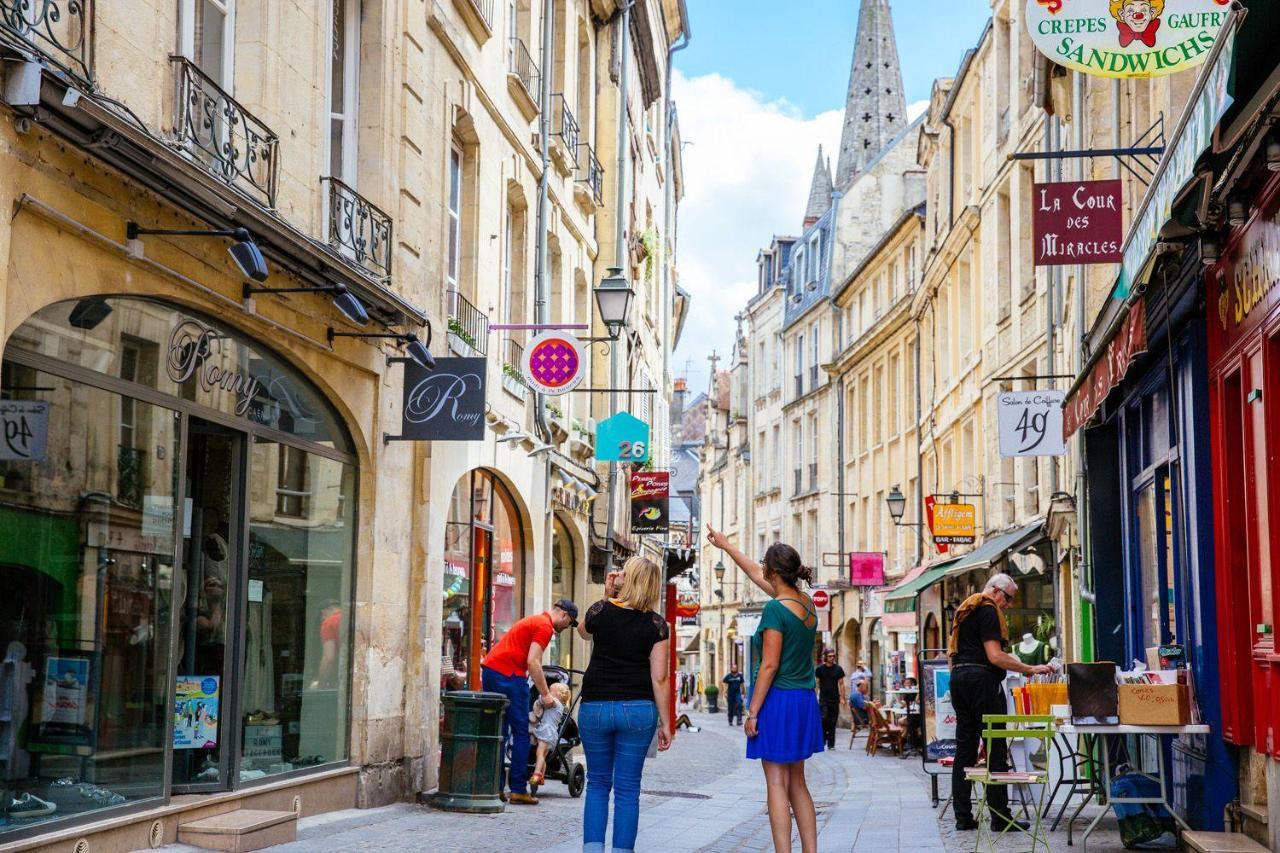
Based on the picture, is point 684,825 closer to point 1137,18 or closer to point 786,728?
point 786,728

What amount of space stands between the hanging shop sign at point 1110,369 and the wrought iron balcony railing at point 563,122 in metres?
9.77

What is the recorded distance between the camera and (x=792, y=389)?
52562 mm

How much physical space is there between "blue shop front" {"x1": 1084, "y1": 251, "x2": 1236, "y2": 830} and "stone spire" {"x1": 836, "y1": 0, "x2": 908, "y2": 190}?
42.9m

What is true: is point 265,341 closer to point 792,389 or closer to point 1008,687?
point 1008,687

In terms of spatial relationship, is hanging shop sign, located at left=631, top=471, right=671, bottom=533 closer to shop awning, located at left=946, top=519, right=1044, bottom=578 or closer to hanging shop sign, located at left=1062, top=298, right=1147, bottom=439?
shop awning, located at left=946, top=519, right=1044, bottom=578

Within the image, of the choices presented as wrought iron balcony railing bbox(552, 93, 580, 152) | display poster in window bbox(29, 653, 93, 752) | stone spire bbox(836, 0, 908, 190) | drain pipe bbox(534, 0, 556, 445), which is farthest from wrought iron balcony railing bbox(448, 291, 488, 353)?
stone spire bbox(836, 0, 908, 190)

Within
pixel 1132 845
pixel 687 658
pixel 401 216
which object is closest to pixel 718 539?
pixel 1132 845

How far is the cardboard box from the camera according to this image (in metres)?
8.57

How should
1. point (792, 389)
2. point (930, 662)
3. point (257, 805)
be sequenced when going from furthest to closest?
point (792, 389) → point (930, 662) → point (257, 805)

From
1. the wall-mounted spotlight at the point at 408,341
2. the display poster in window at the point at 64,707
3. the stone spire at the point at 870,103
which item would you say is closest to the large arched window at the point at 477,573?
the wall-mounted spotlight at the point at 408,341

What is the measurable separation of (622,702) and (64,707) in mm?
2756

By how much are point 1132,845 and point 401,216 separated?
23.4ft

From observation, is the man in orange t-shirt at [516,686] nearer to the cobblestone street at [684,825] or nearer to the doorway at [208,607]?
the cobblestone street at [684,825]

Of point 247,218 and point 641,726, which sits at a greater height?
point 247,218
